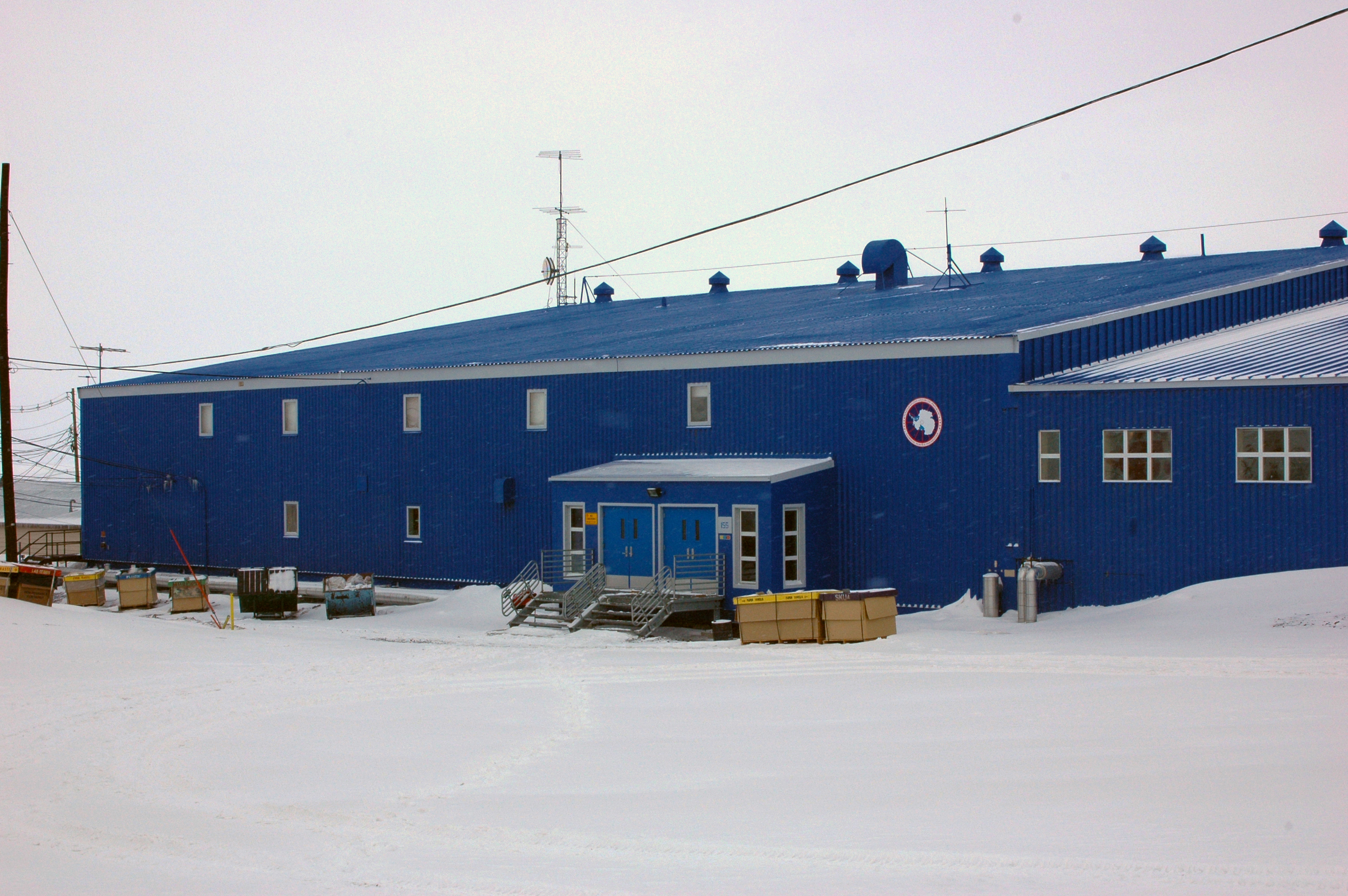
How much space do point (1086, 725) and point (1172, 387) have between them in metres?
12.2

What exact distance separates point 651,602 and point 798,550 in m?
3.41

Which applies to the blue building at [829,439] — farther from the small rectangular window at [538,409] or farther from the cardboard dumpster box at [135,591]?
the cardboard dumpster box at [135,591]

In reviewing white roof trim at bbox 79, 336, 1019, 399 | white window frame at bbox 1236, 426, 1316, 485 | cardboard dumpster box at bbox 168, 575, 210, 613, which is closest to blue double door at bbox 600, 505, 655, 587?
white roof trim at bbox 79, 336, 1019, 399

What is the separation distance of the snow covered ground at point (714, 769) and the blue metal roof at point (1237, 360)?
418cm

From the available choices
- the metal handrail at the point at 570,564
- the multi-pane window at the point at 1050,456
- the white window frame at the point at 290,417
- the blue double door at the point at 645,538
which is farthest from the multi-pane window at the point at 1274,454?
the white window frame at the point at 290,417

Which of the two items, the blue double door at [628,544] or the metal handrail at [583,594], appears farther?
the blue double door at [628,544]

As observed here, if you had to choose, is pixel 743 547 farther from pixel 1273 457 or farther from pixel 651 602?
pixel 1273 457

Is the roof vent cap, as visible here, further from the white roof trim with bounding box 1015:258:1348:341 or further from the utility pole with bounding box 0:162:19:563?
the utility pole with bounding box 0:162:19:563

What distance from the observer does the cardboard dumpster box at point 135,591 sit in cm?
3212

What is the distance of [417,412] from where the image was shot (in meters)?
35.2

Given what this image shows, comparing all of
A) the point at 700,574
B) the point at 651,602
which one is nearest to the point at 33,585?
the point at 651,602

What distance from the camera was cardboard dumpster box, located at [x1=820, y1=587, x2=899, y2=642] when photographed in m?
21.8

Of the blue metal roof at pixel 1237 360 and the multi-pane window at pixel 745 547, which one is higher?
the blue metal roof at pixel 1237 360

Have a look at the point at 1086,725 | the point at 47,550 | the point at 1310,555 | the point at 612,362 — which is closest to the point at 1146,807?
the point at 1086,725
